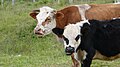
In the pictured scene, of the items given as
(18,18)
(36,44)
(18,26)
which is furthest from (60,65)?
(18,18)

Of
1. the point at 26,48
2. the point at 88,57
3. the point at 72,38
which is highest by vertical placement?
the point at 72,38

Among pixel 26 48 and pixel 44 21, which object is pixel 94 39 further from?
pixel 26 48

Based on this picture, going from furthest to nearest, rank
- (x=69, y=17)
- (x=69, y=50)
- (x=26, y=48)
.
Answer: (x=26, y=48) < (x=69, y=17) < (x=69, y=50)

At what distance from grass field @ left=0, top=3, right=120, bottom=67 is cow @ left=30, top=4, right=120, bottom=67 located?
4.29 ft

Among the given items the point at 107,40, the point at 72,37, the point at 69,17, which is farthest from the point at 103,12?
the point at 72,37

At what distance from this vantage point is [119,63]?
8469 millimetres

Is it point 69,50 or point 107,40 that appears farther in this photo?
point 107,40

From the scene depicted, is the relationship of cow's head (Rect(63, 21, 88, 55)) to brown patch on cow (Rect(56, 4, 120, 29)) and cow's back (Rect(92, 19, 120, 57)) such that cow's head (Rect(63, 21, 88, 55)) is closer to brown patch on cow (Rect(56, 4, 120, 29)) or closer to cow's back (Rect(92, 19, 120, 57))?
cow's back (Rect(92, 19, 120, 57))

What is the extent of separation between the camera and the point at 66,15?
24.4 feet

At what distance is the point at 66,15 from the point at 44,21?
0.66 m

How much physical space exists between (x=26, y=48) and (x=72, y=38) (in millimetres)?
6055

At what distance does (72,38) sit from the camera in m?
5.45

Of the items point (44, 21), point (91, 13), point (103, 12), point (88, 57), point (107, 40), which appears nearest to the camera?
point (88, 57)

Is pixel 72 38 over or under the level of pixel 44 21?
over
